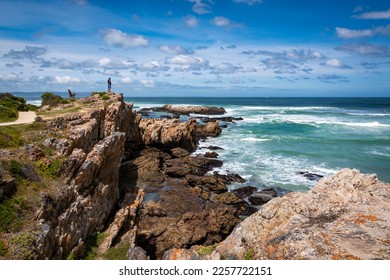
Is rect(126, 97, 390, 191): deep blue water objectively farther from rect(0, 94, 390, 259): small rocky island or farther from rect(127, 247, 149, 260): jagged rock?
rect(127, 247, 149, 260): jagged rock

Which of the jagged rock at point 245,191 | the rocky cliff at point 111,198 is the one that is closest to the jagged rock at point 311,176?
the jagged rock at point 245,191

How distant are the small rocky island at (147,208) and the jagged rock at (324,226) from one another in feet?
0.09

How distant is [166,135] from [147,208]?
19241 millimetres

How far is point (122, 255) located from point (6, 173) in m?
6.33

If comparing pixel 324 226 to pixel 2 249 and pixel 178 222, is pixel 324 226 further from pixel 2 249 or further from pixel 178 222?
pixel 178 222

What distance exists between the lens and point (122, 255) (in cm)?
1342

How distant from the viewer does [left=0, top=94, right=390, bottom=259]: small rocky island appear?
286 inches

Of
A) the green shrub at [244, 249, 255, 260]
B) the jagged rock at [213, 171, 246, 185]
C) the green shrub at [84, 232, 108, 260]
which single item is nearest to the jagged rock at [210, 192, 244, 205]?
the jagged rock at [213, 171, 246, 185]

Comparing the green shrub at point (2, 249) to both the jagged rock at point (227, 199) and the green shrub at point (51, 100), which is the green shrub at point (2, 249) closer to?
the jagged rock at point (227, 199)

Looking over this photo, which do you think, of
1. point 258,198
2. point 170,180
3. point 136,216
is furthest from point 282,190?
point 136,216

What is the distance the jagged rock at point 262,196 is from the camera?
23.5 meters

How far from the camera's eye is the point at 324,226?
7246 mm

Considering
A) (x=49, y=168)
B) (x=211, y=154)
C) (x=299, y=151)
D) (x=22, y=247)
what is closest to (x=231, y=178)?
(x=211, y=154)

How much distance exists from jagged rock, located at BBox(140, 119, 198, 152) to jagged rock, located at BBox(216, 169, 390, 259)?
97.9 ft
